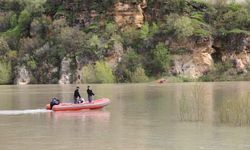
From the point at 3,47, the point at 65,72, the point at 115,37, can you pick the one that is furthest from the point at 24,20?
the point at 115,37

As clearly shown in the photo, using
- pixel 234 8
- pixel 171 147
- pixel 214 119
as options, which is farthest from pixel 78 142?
pixel 234 8

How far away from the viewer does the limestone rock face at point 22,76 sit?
11355cm

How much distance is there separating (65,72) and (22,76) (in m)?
9.95

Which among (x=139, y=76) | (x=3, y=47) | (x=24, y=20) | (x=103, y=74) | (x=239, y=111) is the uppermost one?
(x=24, y=20)

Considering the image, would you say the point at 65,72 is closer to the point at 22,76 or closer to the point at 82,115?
the point at 22,76

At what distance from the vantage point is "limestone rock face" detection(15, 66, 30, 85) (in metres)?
114

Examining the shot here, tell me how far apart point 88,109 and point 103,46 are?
73.7m

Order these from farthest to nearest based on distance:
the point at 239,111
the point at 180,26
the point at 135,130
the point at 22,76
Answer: the point at 22,76
the point at 180,26
the point at 135,130
the point at 239,111

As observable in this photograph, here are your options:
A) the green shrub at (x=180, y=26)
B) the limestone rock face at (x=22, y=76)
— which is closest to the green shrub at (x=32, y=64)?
the limestone rock face at (x=22, y=76)

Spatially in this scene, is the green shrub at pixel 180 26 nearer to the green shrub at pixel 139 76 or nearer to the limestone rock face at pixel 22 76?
the green shrub at pixel 139 76

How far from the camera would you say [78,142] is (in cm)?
2241

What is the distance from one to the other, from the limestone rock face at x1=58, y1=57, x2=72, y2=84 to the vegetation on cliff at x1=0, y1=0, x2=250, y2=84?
2.53ft

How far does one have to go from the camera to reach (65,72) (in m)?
111

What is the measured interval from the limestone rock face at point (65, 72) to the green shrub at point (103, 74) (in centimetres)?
917
